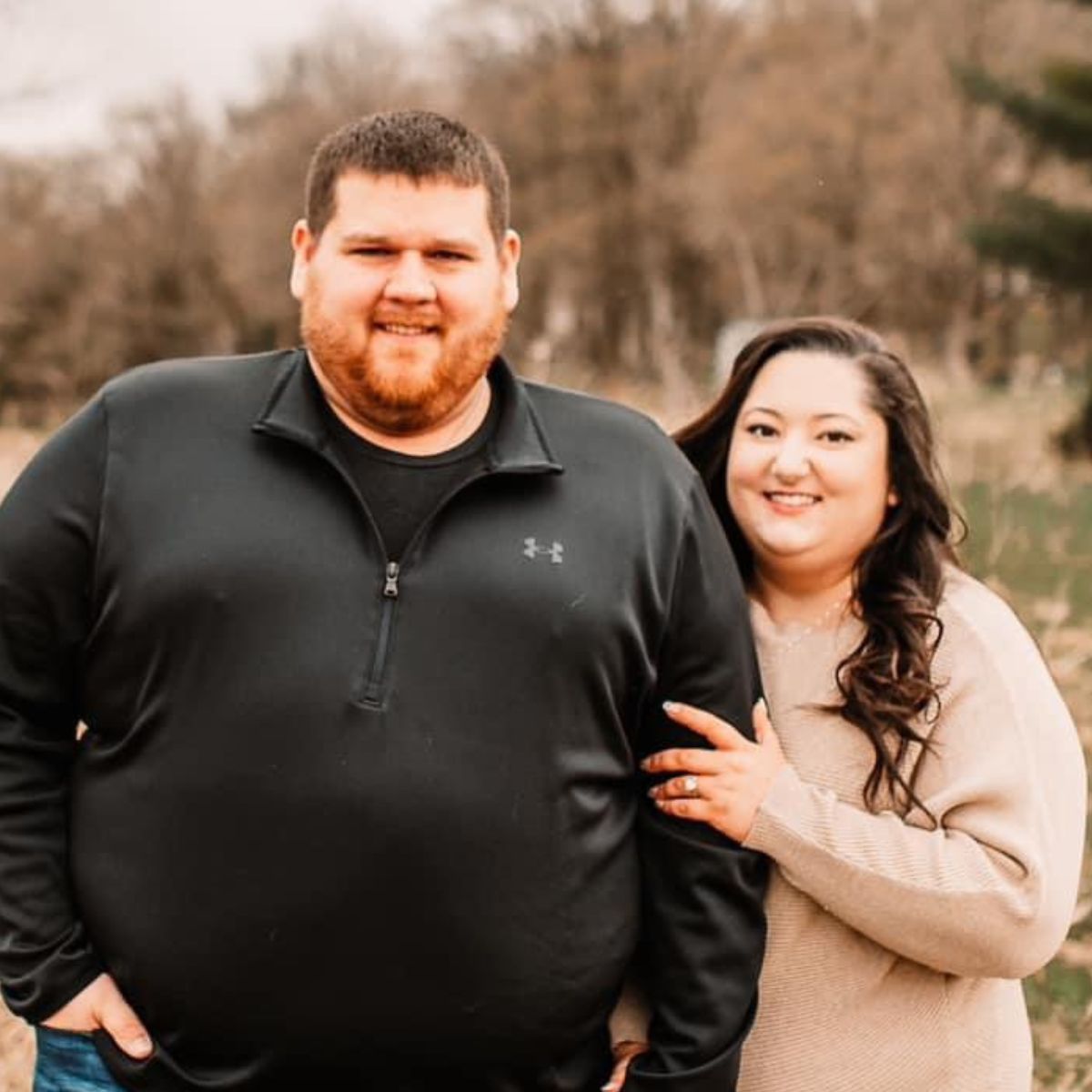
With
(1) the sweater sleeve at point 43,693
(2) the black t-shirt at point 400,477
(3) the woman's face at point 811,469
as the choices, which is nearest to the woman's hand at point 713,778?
(3) the woman's face at point 811,469

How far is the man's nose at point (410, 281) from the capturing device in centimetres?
248

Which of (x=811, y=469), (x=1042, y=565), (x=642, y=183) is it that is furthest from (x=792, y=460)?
(x=642, y=183)

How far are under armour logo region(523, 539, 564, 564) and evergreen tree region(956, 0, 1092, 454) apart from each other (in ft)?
61.7

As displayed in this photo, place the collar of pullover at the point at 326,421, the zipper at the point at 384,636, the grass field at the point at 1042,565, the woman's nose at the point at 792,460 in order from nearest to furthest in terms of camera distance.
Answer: the zipper at the point at 384,636 → the collar of pullover at the point at 326,421 → the woman's nose at the point at 792,460 → the grass field at the point at 1042,565

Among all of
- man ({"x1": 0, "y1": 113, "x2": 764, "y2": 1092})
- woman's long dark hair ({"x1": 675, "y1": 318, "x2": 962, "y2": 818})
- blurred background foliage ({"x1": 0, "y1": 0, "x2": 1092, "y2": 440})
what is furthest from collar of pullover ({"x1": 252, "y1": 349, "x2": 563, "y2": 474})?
blurred background foliage ({"x1": 0, "y1": 0, "x2": 1092, "y2": 440})

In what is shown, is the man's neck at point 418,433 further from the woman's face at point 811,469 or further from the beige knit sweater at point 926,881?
the beige knit sweater at point 926,881

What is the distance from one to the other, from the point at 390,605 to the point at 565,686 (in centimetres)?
31

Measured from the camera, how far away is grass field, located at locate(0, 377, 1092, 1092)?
4.37 m

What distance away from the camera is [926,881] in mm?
2574

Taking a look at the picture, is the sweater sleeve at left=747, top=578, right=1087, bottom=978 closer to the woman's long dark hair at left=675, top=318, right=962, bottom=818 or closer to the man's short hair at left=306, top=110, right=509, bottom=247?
the woman's long dark hair at left=675, top=318, right=962, bottom=818

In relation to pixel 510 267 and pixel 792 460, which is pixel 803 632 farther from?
pixel 510 267

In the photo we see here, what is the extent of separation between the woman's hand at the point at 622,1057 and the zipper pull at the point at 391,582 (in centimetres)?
93

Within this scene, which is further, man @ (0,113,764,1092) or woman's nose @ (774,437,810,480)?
woman's nose @ (774,437,810,480)

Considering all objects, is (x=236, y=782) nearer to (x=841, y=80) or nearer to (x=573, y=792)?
(x=573, y=792)
